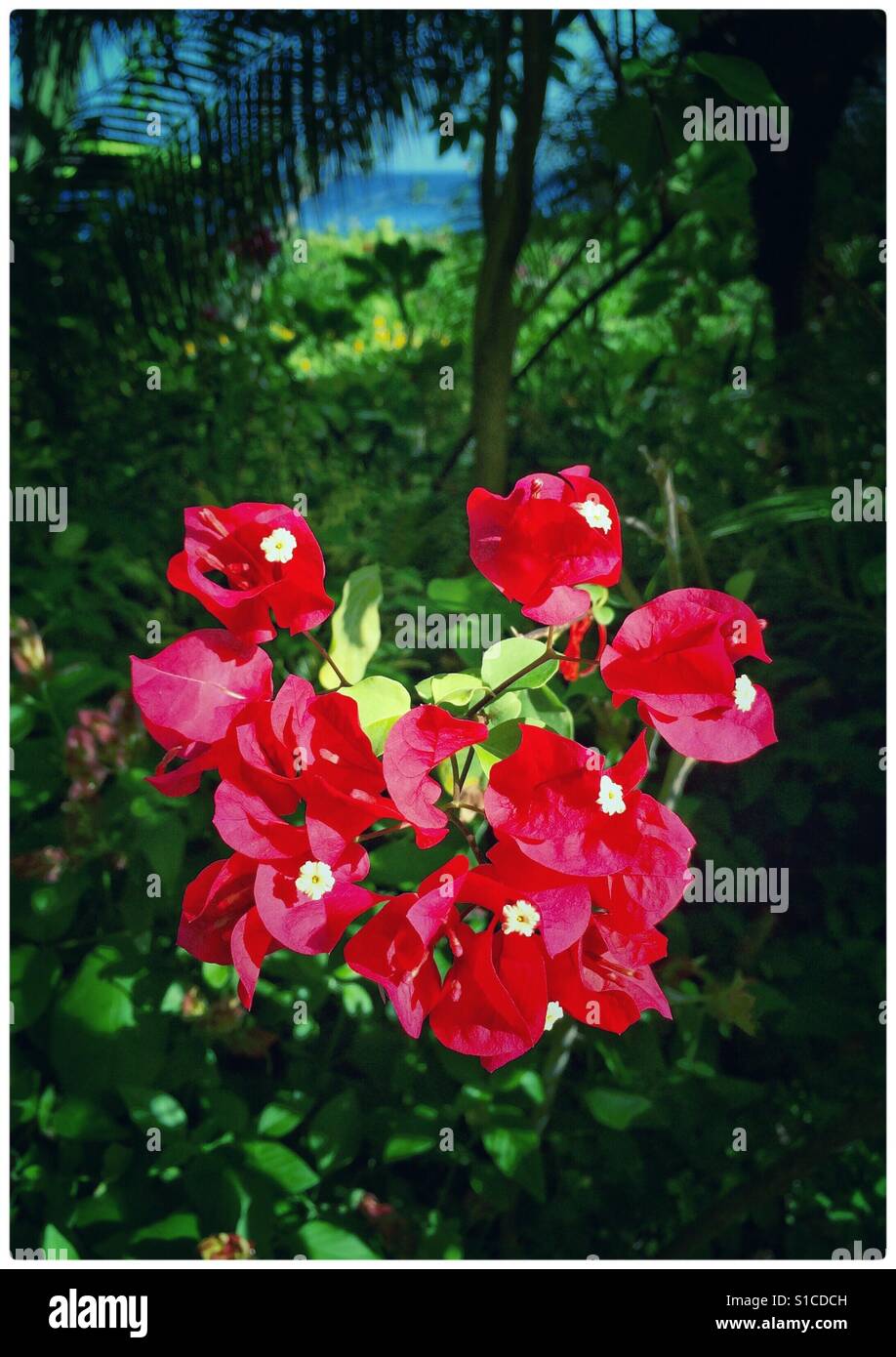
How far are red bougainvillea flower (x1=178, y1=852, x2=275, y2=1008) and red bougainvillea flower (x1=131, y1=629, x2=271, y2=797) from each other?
56 millimetres

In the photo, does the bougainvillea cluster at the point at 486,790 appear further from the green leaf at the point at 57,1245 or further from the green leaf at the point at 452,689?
the green leaf at the point at 57,1245

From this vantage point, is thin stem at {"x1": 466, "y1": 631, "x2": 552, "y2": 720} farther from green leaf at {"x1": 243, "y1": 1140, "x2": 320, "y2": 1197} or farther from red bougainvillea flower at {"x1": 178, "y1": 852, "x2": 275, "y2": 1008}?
green leaf at {"x1": 243, "y1": 1140, "x2": 320, "y2": 1197}

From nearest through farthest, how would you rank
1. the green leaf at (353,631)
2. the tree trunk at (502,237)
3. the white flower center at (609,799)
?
1. the white flower center at (609,799)
2. the green leaf at (353,631)
3. the tree trunk at (502,237)

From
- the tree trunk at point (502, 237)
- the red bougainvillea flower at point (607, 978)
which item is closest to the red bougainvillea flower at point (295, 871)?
the red bougainvillea flower at point (607, 978)

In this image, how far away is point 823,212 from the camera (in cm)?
128

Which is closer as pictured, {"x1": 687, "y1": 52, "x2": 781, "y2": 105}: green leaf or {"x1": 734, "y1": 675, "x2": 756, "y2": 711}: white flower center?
{"x1": 734, "y1": 675, "x2": 756, "y2": 711}: white flower center

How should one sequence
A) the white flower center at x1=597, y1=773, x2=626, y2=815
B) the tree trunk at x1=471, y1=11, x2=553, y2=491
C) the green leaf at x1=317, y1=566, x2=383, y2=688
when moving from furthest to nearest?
the tree trunk at x1=471, y1=11, x2=553, y2=491
the green leaf at x1=317, y1=566, x2=383, y2=688
the white flower center at x1=597, y1=773, x2=626, y2=815

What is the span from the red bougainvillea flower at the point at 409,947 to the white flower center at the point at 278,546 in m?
0.18

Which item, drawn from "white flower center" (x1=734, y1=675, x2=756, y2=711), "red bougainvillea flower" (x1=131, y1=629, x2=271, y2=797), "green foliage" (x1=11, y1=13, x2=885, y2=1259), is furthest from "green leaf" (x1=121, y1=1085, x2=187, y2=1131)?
"white flower center" (x1=734, y1=675, x2=756, y2=711)

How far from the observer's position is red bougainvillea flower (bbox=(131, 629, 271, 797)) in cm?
52

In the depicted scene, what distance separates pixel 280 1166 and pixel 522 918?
0.44 metres

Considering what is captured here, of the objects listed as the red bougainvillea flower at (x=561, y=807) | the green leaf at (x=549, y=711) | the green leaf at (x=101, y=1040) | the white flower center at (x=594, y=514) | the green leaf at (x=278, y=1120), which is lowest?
the green leaf at (x=278, y=1120)

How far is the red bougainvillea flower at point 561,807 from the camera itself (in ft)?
1.61

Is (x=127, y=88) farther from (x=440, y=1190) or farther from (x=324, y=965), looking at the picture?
(x=440, y=1190)
